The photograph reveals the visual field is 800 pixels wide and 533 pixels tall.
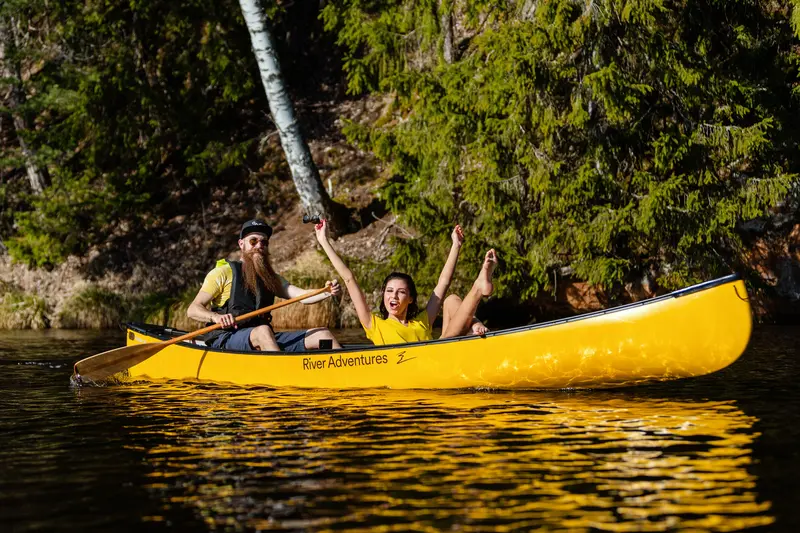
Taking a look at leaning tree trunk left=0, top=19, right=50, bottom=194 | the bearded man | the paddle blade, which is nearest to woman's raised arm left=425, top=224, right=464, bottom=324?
the bearded man

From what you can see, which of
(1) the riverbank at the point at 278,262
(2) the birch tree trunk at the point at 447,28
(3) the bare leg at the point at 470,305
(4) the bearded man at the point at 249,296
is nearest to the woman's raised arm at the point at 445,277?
(3) the bare leg at the point at 470,305

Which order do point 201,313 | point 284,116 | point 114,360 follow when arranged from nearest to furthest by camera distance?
point 201,313
point 114,360
point 284,116

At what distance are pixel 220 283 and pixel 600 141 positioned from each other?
20.9 feet

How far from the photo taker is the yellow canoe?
8219 mm

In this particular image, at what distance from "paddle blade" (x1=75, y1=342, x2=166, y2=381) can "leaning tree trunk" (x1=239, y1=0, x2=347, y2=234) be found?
7.12 metres

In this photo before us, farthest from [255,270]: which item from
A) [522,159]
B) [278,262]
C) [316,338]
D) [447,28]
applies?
[278,262]

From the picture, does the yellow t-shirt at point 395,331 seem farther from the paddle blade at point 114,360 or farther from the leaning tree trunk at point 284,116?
the leaning tree trunk at point 284,116

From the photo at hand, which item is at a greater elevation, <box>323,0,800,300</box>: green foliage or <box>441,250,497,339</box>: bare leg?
<box>323,0,800,300</box>: green foliage

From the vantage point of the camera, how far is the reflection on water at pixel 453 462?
5113 millimetres

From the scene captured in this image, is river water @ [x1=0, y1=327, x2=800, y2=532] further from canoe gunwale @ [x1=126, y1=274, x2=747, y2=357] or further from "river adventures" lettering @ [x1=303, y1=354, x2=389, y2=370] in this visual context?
canoe gunwale @ [x1=126, y1=274, x2=747, y2=357]

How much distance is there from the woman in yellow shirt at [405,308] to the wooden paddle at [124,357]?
0.68 meters

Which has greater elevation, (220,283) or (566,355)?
(220,283)

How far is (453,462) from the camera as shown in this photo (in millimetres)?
6246

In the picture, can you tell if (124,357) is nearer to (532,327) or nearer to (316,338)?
(316,338)
